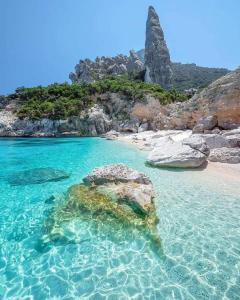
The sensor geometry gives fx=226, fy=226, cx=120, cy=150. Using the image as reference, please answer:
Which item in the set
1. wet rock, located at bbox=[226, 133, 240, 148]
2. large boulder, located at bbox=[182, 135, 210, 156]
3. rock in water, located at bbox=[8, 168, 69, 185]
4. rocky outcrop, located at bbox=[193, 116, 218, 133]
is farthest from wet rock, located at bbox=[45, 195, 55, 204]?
rocky outcrop, located at bbox=[193, 116, 218, 133]

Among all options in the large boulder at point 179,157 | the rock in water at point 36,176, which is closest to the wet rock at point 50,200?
the rock in water at point 36,176

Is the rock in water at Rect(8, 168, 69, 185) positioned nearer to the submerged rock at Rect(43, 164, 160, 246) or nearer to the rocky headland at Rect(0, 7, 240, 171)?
the submerged rock at Rect(43, 164, 160, 246)

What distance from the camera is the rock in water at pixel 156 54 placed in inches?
3469

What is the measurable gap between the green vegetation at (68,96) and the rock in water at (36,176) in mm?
34931

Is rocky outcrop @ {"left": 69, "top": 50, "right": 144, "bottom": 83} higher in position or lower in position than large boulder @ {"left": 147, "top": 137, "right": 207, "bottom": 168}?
higher

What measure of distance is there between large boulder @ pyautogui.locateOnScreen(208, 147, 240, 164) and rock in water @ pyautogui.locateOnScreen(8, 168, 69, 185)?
10.0 m

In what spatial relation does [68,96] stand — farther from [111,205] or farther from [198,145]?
[111,205]

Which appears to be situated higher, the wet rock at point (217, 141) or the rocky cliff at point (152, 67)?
the rocky cliff at point (152, 67)

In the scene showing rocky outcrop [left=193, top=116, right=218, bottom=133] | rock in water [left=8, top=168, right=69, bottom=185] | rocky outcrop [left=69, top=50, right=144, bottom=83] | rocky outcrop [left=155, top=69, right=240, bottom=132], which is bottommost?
rock in water [left=8, top=168, right=69, bottom=185]

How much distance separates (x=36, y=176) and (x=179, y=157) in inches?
343

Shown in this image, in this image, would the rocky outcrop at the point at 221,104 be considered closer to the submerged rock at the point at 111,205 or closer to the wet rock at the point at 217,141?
the wet rock at the point at 217,141

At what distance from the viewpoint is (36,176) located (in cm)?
1314

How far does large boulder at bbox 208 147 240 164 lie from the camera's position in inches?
592

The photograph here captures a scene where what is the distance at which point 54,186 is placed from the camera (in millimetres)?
11078
